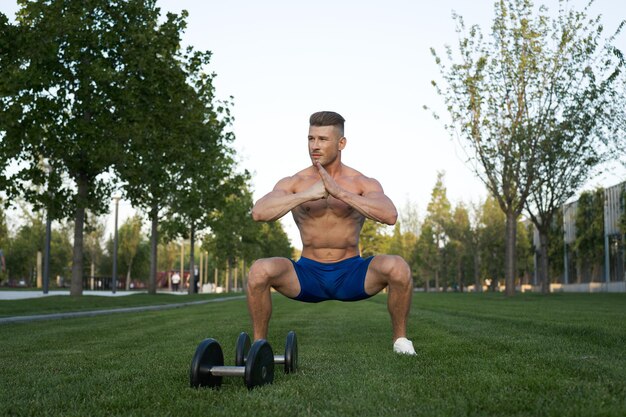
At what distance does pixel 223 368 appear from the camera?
3.98 metres

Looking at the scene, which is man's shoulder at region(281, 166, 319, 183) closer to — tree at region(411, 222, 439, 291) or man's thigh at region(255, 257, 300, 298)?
man's thigh at region(255, 257, 300, 298)

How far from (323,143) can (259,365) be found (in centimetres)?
202

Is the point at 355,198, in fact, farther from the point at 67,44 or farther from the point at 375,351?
the point at 67,44

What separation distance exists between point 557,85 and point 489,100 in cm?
316

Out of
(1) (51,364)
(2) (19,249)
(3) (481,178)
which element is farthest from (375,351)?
(2) (19,249)

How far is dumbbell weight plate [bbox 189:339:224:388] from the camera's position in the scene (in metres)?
3.99

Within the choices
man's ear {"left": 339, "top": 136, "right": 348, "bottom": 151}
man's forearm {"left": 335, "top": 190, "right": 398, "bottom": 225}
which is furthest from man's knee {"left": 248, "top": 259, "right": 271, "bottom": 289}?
man's ear {"left": 339, "top": 136, "right": 348, "bottom": 151}

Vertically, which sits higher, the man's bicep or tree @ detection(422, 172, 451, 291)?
tree @ detection(422, 172, 451, 291)

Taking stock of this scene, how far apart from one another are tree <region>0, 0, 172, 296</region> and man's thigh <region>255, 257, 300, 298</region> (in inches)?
652

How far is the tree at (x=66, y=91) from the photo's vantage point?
785 inches

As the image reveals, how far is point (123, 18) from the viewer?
73.7 ft

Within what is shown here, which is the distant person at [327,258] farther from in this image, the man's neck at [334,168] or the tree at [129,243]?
the tree at [129,243]

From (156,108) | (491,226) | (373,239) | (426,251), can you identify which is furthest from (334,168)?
(373,239)

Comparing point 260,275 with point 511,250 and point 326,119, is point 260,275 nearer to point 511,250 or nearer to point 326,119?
point 326,119
